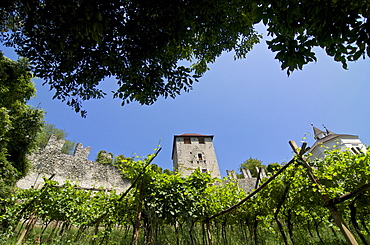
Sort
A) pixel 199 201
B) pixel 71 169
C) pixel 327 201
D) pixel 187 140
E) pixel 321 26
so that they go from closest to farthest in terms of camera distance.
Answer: pixel 321 26 < pixel 327 201 < pixel 199 201 < pixel 71 169 < pixel 187 140

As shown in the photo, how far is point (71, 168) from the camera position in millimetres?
12945

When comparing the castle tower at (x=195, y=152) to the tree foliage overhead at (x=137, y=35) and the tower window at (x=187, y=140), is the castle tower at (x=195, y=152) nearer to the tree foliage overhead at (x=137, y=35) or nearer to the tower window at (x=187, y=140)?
the tower window at (x=187, y=140)

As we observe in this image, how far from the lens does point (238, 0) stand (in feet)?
9.12

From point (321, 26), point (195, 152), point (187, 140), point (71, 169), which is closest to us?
point (321, 26)

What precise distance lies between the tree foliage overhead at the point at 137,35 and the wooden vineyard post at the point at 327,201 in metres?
1.30

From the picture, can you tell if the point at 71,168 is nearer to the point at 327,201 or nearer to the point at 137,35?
Answer: the point at 137,35

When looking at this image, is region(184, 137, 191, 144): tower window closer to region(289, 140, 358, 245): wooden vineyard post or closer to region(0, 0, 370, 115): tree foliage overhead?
region(0, 0, 370, 115): tree foliage overhead

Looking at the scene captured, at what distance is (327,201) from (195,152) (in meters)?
18.9

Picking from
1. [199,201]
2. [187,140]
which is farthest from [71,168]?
[199,201]

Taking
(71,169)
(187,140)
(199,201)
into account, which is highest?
(187,140)

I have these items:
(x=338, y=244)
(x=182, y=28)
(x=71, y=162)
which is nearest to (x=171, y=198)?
(x=182, y=28)

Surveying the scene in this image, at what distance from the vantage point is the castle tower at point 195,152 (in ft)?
65.7

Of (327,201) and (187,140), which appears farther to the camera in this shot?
(187,140)

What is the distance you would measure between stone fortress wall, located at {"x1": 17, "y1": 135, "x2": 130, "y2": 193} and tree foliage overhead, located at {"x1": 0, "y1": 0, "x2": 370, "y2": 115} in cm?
1048
